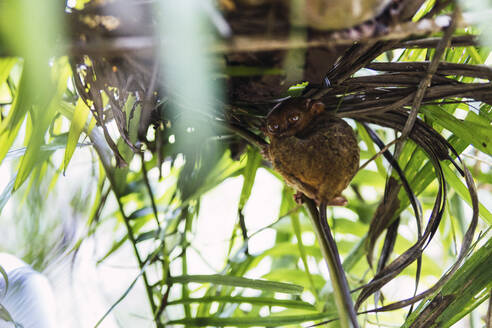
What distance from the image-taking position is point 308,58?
252 mm

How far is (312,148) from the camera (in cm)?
30

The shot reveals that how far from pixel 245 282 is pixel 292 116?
0.49 ft

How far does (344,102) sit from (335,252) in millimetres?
112

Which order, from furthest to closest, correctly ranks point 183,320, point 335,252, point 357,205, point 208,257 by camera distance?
1. point 208,257
2. point 357,205
3. point 183,320
4. point 335,252

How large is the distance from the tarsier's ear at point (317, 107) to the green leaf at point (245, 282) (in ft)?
0.45

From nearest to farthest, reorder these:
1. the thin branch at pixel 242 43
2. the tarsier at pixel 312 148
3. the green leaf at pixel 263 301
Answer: the thin branch at pixel 242 43, the tarsier at pixel 312 148, the green leaf at pixel 263 301

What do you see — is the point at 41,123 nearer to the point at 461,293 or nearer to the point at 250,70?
the point at 250,70

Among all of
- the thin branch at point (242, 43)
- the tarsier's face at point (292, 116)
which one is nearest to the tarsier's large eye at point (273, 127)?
the tarsier's face at point (292, 116)

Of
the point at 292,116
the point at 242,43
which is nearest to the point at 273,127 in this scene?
the point at 292,116

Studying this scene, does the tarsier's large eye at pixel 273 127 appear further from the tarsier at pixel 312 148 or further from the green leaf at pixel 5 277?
the green leaf at pixel 5 277

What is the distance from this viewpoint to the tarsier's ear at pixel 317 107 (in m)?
0.32

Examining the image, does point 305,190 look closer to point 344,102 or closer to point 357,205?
point 344,102

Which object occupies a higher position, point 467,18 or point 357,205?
point 357,205

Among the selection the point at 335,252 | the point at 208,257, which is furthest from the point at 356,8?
the point at 208,257
